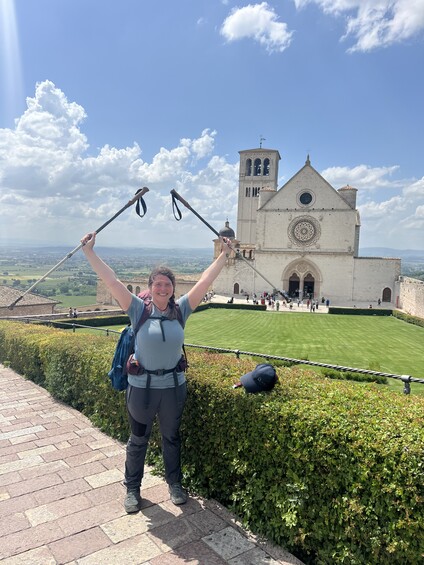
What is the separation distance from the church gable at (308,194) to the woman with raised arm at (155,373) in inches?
1783

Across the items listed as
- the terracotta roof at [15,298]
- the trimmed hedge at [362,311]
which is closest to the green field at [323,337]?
the trimmed hedge at [362,311]

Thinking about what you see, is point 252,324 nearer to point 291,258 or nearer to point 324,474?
point 291,258

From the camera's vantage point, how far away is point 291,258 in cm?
4753

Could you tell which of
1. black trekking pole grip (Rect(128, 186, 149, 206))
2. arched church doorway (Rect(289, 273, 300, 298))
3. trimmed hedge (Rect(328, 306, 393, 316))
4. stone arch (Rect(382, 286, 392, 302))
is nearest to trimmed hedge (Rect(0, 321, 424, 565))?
black trekking pole grip (Rect(128, 186, 149, 206))

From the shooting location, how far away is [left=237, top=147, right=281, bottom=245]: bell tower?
199ft

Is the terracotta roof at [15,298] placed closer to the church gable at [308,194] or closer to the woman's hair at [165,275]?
the church gable at [308,194]

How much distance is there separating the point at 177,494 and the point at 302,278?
148 ft

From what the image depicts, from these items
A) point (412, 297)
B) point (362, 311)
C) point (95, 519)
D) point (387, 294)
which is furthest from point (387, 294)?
point (95, 519)

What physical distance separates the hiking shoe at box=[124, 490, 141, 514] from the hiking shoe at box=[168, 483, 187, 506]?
336mm

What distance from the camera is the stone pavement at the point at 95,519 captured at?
→ 10.8 ft

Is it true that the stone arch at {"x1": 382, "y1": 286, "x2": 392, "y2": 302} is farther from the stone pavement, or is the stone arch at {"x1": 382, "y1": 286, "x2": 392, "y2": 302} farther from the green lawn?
the stone pavement

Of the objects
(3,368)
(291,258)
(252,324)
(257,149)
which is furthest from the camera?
(257,149)

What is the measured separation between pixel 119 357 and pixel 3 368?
307 inches

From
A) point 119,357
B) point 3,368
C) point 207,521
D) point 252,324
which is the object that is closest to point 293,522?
point 207,521
